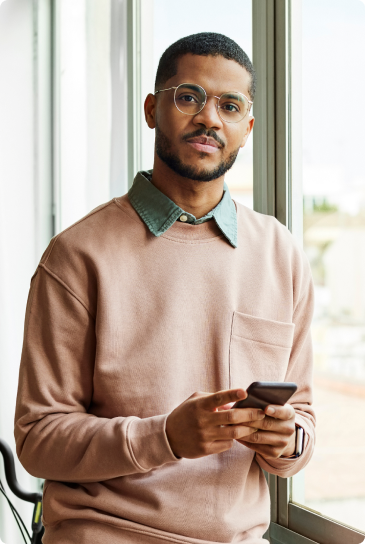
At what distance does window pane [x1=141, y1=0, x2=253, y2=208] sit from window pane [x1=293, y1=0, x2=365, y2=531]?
193 millimetres

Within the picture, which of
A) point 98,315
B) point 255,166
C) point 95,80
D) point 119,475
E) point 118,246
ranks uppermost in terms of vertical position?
point 95,80

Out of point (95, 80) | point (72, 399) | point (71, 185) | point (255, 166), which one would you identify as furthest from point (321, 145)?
point (71, 185)

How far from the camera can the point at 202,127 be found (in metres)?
1.13

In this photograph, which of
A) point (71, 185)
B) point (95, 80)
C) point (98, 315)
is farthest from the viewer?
point (71, 185)

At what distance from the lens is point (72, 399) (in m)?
1.12

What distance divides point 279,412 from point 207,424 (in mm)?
118

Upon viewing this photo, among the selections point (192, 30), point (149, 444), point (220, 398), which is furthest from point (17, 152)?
point (220, 398)

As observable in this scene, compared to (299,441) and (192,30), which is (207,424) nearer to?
(299,441)

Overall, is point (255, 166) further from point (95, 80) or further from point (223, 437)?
point (95, 80)

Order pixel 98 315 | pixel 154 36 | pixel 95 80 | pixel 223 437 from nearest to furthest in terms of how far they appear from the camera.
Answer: pixel 223 437
pixel 98 315
pixel 154 36
pixel 95 80

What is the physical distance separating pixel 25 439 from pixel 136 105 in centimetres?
146

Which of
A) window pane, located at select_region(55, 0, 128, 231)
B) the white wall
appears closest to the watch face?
window pane, located at select_region(55, 0, 128, 231)

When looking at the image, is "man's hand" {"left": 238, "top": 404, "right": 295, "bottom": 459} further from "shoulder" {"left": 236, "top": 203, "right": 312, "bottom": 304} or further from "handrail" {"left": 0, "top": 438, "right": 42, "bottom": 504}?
"handrail" {"left": 0, "top": 438, "right": 42, "bottom": 504}

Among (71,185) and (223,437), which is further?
(71,185)
